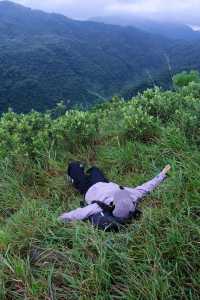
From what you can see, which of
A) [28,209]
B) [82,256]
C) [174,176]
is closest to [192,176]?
[174,176]

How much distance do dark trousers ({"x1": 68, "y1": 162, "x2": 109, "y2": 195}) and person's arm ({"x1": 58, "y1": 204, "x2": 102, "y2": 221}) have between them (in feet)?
1.52

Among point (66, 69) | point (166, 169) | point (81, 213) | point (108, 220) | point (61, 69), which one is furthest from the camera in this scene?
point (66, 69)

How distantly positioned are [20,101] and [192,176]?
4853 centimetres

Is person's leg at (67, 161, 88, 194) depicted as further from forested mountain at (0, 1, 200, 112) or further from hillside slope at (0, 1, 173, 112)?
hillside slope at (0, 1, 173, 112)

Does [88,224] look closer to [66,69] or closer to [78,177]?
[78,177]

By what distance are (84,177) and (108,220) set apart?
848 millimetres

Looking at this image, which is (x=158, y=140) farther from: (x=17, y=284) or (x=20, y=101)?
(x=20, y=101)

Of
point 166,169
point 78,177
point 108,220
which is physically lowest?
point 78,177

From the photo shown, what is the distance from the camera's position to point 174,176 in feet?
8.99

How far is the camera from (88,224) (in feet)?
8.55

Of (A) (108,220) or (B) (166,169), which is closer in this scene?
(A) (108,220)

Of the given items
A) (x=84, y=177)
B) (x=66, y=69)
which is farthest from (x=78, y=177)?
(x=66, y=69)

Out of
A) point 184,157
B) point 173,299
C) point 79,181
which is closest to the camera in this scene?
point 173,299

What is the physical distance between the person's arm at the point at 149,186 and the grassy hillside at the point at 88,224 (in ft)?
0.31
